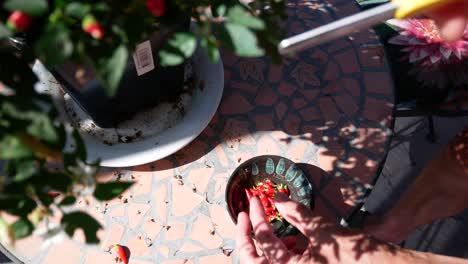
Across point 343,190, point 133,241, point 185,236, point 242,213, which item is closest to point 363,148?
point 343,190

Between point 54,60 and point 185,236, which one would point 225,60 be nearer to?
point 185,236

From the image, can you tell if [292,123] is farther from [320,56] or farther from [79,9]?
[79,9]

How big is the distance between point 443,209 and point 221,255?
62 cm

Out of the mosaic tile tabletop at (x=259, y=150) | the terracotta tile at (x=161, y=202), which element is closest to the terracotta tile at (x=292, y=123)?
the mosaic tile tabletop at (x=259, y=150)

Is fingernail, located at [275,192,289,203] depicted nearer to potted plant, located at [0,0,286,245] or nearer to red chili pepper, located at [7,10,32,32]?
potted plant, located at [0,0,286,245]

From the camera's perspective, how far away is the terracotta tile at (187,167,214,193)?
1062mm

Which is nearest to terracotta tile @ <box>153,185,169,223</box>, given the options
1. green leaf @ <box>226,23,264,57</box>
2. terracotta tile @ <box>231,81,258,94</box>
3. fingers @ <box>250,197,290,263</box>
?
fingers @ <box>250,197,290,263</box>

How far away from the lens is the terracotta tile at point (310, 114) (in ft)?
3.78

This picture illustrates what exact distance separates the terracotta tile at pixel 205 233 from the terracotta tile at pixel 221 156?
140mm

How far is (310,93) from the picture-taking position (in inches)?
46.8

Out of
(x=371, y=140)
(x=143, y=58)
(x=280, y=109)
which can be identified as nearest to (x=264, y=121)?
(x=280, y=109)

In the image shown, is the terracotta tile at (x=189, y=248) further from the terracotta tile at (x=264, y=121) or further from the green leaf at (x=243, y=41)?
the green leaf at (x=243, y=41)

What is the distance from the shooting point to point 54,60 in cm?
41

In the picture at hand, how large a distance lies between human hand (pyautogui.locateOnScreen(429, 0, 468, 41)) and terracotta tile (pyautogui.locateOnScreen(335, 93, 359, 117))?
0.30 meters
